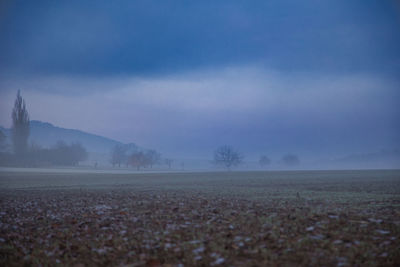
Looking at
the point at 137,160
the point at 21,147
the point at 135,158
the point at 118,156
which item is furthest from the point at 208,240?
the point at 118,156

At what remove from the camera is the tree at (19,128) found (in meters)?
112

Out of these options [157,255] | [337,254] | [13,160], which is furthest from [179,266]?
[13,160]

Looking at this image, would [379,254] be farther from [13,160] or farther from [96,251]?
[13,160]

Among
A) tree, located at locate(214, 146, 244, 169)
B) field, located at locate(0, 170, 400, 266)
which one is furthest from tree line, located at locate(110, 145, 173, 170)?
field, located at locate(0, 170, 400, 266)

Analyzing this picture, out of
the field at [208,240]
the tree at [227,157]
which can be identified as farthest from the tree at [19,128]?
the field at [208,240]

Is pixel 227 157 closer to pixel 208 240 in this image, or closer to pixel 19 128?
pixel 19 128

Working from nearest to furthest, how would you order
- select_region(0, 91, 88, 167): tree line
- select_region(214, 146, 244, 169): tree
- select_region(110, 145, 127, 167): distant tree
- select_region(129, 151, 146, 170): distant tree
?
1. select_region(0, 91, 88, 167): tree line
2. select_region(214, 146, 244, 169): tree
3. select_region(129, 151, 146, 170): distant tree
4. select_region(110, 145, 127, 167): distant tree

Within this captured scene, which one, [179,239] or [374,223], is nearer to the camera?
[179,239]

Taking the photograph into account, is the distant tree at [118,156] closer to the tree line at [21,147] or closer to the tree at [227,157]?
the tree line at [21,147]

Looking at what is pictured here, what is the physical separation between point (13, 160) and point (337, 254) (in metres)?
135

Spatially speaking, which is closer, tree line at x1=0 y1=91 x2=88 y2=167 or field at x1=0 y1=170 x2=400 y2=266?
Result: field at x1=0 y1=170 x2=400 y2=266

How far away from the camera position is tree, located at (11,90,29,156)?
11231 cm

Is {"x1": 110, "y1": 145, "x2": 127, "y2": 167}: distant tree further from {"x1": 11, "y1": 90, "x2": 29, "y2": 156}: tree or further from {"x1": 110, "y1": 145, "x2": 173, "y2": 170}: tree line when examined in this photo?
{"x1": 11, "y1": 90, "x2": 29, "y2": 156}: tree

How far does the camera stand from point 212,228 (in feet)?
27.8
